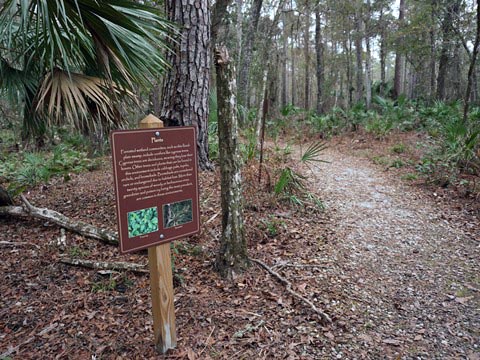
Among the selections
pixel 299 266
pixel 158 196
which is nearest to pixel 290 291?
pixel 299 266

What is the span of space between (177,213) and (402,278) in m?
2.63

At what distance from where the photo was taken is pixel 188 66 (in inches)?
194

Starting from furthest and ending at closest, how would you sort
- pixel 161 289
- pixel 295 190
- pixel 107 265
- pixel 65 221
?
pixel 295 190 < pixel 65 221 < pixel 107 265 < pixel 161 289

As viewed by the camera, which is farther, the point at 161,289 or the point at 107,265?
the point at 107,265

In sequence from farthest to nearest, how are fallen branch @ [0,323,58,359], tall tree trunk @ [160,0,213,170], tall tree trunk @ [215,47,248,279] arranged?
1. tall tree trunk @ [160,0,213,170]
2. tall tree trunk @ [215,47,248,279]
3. fallen branch @ [0,323,58,359]

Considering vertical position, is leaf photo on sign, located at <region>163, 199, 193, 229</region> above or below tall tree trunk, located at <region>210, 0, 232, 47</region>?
below

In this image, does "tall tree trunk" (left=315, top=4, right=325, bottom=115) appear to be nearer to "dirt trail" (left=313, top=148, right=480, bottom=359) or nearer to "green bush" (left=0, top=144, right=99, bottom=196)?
"dirt trail" (left=313, top=148, right=480, bottom=359)

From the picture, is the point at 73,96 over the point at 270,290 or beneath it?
over

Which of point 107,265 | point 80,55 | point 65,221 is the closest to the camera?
point 80,55

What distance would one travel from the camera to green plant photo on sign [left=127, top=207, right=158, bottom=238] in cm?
207

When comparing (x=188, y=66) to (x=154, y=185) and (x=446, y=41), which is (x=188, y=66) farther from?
(x=446, y=41)

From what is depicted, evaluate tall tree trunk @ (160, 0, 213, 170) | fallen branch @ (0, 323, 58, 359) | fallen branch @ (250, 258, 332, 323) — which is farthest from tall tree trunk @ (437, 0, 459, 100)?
fallen branch @ (0, 323, 58, 359)

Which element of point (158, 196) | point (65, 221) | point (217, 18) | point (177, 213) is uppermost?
point (217, 18)

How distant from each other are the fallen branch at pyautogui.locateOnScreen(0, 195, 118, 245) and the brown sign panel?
1.92 metres
